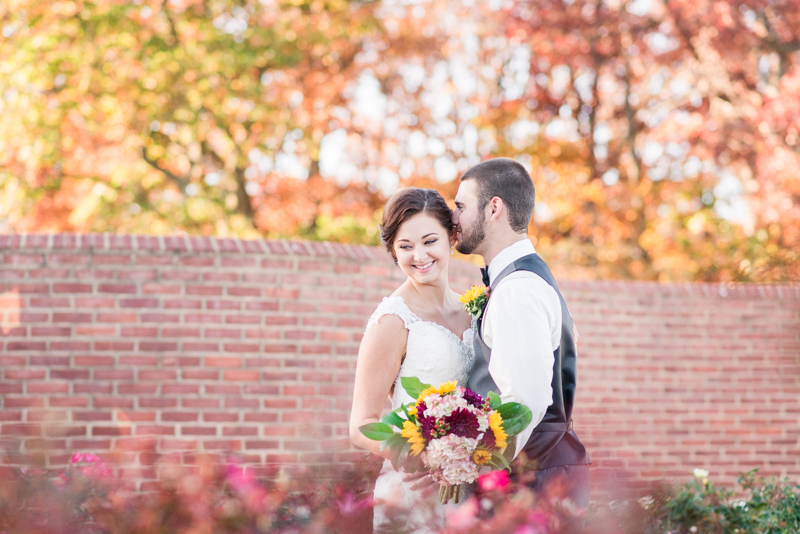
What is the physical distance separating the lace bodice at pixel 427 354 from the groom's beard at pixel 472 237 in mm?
327

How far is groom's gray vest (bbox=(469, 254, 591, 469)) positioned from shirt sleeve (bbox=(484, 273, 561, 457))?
3.9 inches

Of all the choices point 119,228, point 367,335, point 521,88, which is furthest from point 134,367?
point 521,88

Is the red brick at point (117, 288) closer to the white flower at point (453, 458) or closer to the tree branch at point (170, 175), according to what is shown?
the white flower at point (453, 458)

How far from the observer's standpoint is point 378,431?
219 centimetres

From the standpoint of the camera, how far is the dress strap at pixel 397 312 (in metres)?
2.76

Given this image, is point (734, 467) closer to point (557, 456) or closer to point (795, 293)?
point (795, 293)

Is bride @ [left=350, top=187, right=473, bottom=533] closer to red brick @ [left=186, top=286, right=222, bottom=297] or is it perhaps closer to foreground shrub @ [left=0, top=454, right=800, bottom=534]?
foreground shrub @ [left=0, top=454, right=800, bottom=534]

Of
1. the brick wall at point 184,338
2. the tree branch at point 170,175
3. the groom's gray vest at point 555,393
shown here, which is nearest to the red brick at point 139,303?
the brick wall at point 184,338

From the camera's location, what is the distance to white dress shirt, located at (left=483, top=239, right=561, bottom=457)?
7.38ft

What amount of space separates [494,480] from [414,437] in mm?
274

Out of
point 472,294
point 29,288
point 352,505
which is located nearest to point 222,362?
point 29,288

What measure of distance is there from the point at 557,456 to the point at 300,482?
3.50 feet

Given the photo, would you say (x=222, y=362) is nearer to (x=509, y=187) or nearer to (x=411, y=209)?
(x=411, y=209)

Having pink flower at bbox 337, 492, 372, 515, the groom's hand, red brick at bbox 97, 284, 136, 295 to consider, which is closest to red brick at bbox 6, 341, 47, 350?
red brick at bbox 97, 284, 136, 295
